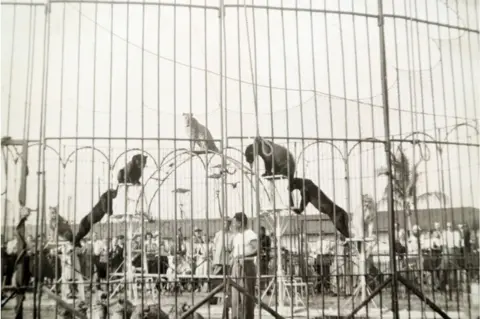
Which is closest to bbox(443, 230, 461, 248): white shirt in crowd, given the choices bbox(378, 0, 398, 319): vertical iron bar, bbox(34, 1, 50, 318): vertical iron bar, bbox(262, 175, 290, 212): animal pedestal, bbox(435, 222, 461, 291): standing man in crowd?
bbox(435, 222, 461, 291): standing man in crowd

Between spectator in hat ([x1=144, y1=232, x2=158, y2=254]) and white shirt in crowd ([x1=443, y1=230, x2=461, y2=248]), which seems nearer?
white shirt in crowd ([x1=443, y1=230, x2=461, y2=248])

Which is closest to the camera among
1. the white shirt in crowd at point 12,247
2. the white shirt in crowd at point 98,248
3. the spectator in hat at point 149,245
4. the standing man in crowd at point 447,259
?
the white shirt in crowd at point 12,247

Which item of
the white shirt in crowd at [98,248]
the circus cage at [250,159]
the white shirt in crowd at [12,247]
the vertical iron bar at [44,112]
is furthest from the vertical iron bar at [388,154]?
Answer: the white shirt in crowd at [98,248]

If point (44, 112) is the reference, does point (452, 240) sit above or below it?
below

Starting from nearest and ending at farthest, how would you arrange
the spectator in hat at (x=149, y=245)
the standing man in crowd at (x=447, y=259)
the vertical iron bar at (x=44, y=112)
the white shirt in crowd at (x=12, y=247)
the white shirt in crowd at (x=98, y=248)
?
the vertical iron bar at (x=44, y=112)
the white shirt in crowd at (x=12, y=247)
the standing man in crowd at (x=447, y=259)
the white shirt in crowd at (x=98, y=248)
the spectator in hat at (x=149, y=245)

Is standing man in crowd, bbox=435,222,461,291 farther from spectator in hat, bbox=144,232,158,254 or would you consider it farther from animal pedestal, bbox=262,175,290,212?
spectator in hat, bbox=144,232,158,254

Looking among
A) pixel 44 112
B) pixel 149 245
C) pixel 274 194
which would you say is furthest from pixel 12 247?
pixel 149 245

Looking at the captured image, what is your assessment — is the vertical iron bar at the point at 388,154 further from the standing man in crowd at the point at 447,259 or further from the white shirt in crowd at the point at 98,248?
the white shirt in crowd at the point at 98,248

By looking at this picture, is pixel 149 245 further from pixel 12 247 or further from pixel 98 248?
pixel 12 247

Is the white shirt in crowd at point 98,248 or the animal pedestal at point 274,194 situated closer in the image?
the animal pedestal at point 274,194

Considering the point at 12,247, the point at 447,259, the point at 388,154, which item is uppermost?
the point at 388,154

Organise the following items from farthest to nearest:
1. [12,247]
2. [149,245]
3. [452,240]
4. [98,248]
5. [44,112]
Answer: [149,245] → [98,248] → [452,240] → [12,247] → [44,112]

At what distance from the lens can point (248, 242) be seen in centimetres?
693

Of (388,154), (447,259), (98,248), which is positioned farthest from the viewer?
(98,248)
